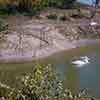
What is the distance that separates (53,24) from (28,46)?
30.0 feet

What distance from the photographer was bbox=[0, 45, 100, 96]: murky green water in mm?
32094

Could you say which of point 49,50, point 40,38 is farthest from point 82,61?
point 40,38

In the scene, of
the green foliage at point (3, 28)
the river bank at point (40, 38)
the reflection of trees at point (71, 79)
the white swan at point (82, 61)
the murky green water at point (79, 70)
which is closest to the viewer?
the reflection of trees at point (71, 79)

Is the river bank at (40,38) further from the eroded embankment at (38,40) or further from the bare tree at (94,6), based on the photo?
the bare tree at (94,6)

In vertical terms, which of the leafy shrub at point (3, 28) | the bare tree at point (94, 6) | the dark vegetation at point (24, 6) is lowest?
the bare tree at point (94, 6)

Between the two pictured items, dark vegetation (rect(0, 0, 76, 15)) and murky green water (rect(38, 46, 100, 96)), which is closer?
murky green water (rect(38, 46, 100, 96))

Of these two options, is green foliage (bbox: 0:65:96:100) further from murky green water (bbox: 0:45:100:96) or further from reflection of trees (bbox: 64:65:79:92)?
reflection of trees (bbox: 64:65:79:92)

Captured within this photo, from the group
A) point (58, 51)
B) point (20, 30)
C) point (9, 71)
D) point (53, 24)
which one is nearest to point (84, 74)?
point (9, 71)

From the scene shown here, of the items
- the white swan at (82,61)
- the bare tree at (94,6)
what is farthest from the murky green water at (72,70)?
the bare tree at (94,6)

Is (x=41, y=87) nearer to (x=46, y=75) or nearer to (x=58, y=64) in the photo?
(x=46, y=75)

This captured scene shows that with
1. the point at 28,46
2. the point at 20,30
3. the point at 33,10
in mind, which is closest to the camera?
the point at 28,46

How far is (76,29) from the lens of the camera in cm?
5481

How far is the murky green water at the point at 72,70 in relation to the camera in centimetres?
3209

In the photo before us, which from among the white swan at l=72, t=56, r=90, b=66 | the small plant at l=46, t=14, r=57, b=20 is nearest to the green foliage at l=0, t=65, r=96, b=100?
the white swan at l=72, t=56, r=90, b=66
